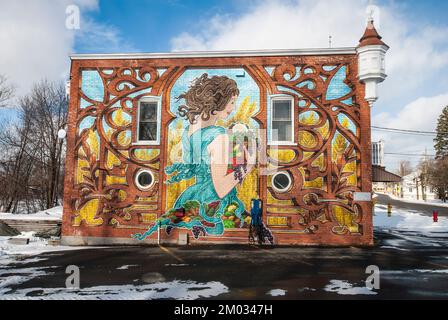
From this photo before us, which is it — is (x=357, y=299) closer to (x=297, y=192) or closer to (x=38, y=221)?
(x=297, y=192)

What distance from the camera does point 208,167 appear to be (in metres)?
12.7

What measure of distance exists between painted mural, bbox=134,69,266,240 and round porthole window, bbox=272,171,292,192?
77 cm

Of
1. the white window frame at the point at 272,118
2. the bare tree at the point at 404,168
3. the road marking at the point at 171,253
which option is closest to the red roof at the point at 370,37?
the white window frame at the point at 272,118

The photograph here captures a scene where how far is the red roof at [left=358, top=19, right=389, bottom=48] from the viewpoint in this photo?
39.7ft

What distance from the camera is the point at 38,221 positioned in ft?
48.0

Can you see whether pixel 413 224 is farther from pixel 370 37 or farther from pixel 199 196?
pixel 199 196

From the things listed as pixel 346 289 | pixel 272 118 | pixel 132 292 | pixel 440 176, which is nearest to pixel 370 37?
pixel 272 118

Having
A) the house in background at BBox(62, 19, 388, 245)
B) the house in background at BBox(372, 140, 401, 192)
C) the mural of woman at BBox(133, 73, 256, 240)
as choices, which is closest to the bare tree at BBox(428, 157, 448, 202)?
the house in background at BBox(372, 140, 401, 192)

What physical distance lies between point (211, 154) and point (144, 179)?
9.80 ft

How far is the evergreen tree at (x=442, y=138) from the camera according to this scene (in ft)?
210

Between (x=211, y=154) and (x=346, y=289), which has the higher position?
(x=211, y=154)

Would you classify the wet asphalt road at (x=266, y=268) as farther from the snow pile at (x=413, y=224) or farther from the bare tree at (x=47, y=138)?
the bare tree at (x=47, y=138)

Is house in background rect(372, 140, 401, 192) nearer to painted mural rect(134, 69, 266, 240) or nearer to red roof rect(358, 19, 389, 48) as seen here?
red roof rect(358, 19, 389, 48)

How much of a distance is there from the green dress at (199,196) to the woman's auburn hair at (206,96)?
2.50ft
